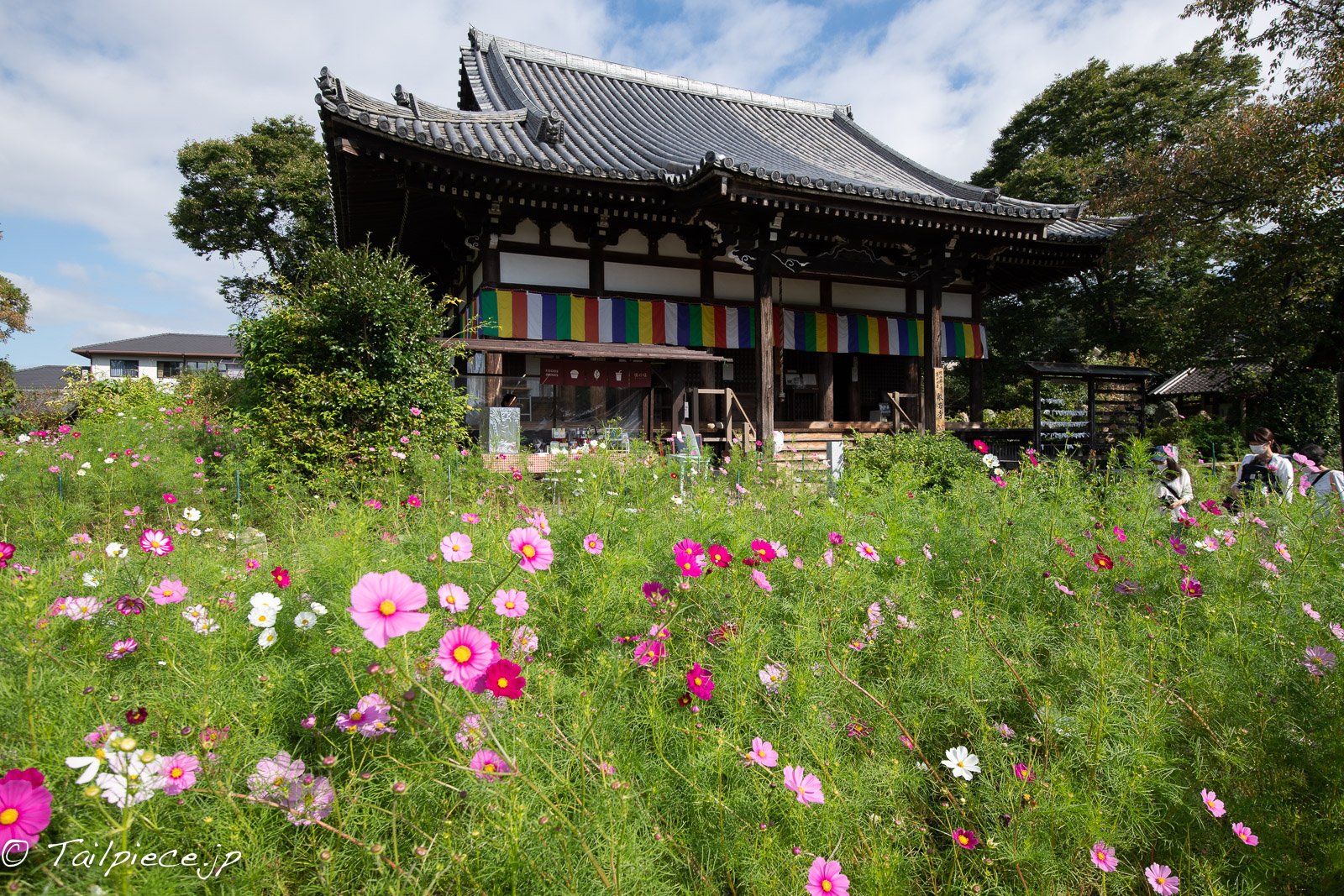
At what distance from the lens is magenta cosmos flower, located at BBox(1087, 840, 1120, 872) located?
4.00ft

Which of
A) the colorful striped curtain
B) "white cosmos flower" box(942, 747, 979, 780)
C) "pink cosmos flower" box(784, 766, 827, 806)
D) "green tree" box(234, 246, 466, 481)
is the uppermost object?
the colorful striped curtain

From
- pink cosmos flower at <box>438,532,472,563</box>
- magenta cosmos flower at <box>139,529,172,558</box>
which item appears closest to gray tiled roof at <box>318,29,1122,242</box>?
magenta cosmos flower at <box>139,529,172,558</box>

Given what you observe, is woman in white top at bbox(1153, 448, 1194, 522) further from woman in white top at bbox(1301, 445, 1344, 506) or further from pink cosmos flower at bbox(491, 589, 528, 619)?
pink cosmos flower at bbox(491, 589, 528, 619)

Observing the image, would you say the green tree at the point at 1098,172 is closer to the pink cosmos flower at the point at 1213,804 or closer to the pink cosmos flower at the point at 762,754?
the pink cosmos flower at the point at 1213,804

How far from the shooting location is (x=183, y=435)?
20.7 ft

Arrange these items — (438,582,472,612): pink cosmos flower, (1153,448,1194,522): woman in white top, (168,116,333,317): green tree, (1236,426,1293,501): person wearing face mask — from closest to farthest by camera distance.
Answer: (438,582,472,612): pink cosmos flower, (1153,448,1194,522): woman in white top, (1236,426,1293,501): person wearing face mask, (168,116,333,317): green tree

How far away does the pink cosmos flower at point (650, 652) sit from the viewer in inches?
54.2

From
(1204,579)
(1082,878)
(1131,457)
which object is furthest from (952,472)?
(1082,878)

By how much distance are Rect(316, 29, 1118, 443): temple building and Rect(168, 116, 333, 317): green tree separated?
43.1ft

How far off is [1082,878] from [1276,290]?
1426 centimetres

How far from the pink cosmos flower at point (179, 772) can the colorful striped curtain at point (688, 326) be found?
650 centimetres

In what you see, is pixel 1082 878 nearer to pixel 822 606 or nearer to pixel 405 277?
pixel 822 606

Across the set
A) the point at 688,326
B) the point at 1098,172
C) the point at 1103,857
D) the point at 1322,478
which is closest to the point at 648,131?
the point at 688,326

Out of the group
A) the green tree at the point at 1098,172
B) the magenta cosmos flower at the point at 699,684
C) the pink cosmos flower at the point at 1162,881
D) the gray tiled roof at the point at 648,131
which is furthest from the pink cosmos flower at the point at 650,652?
the green tree at the point at 1098,172
